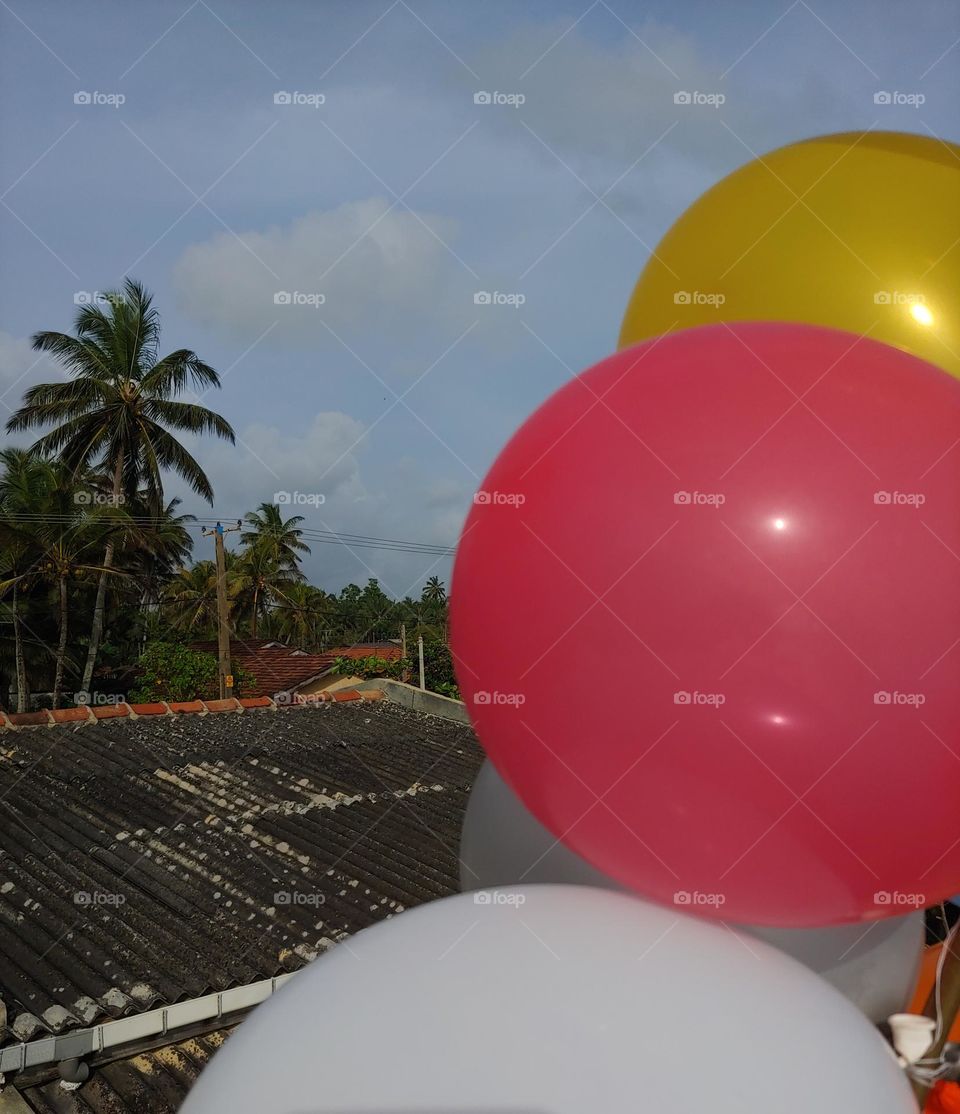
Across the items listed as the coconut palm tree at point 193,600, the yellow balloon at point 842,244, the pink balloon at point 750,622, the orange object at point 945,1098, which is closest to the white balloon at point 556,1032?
the pink balloon at point 750,622

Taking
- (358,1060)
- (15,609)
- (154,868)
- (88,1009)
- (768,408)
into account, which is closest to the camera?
(358,1060)

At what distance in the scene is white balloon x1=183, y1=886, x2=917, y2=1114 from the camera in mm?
1266

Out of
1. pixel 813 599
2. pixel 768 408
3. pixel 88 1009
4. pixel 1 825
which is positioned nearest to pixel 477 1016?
pixel 813 599

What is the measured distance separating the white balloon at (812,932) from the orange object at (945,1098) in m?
0.16

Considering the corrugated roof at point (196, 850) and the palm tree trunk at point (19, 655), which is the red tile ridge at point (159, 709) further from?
the palm tree trunk at point (19, 655)

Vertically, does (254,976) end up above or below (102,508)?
below

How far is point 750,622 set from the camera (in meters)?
1.36

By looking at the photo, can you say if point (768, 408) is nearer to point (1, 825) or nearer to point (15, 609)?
point (1, 825)

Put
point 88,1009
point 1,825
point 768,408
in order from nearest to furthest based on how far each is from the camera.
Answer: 1. point 768,408
2. point 88,1009
3. point 1,825

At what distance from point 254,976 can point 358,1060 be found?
272cm

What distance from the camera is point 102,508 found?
60.8ft

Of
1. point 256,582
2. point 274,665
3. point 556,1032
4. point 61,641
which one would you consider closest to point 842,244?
point 556,1032

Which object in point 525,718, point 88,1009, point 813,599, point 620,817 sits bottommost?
point 88,1009

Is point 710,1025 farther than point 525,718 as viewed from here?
No
